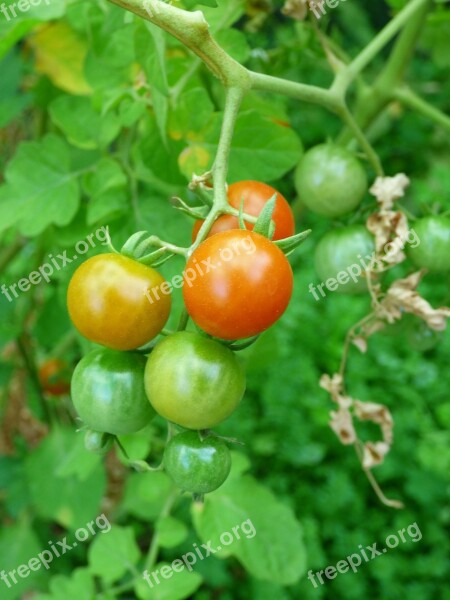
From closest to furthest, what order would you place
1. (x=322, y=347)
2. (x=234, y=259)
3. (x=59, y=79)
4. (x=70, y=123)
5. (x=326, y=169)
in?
(x=234, y=259), (x=326, y=169), (x=70, y=123), (x=59, y=79), (x=322, y=347)

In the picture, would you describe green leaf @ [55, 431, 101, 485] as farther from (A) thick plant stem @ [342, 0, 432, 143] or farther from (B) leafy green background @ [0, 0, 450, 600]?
(A) thick plant stem @ [342, 0, 432, 143]

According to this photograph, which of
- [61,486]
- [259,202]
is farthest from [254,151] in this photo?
[61,486]

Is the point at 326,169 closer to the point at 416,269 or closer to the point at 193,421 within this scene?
the point at 416,269

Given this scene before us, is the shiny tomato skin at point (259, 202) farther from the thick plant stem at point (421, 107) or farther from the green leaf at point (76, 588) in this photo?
the green leaf at point (76, 588)

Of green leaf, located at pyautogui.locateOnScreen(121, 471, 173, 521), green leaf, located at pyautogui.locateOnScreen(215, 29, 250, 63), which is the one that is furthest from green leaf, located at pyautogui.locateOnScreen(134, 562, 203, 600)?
green leaf, located at pyautogui.locateOnScreen(215, 29, 250, 63)

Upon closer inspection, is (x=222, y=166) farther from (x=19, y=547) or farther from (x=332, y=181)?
(x=19, y=547)

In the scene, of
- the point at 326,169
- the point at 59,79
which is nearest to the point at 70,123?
the point at 59,79

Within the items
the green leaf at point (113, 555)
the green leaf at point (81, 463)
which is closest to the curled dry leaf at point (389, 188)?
the green leaf at point (81, 463)
